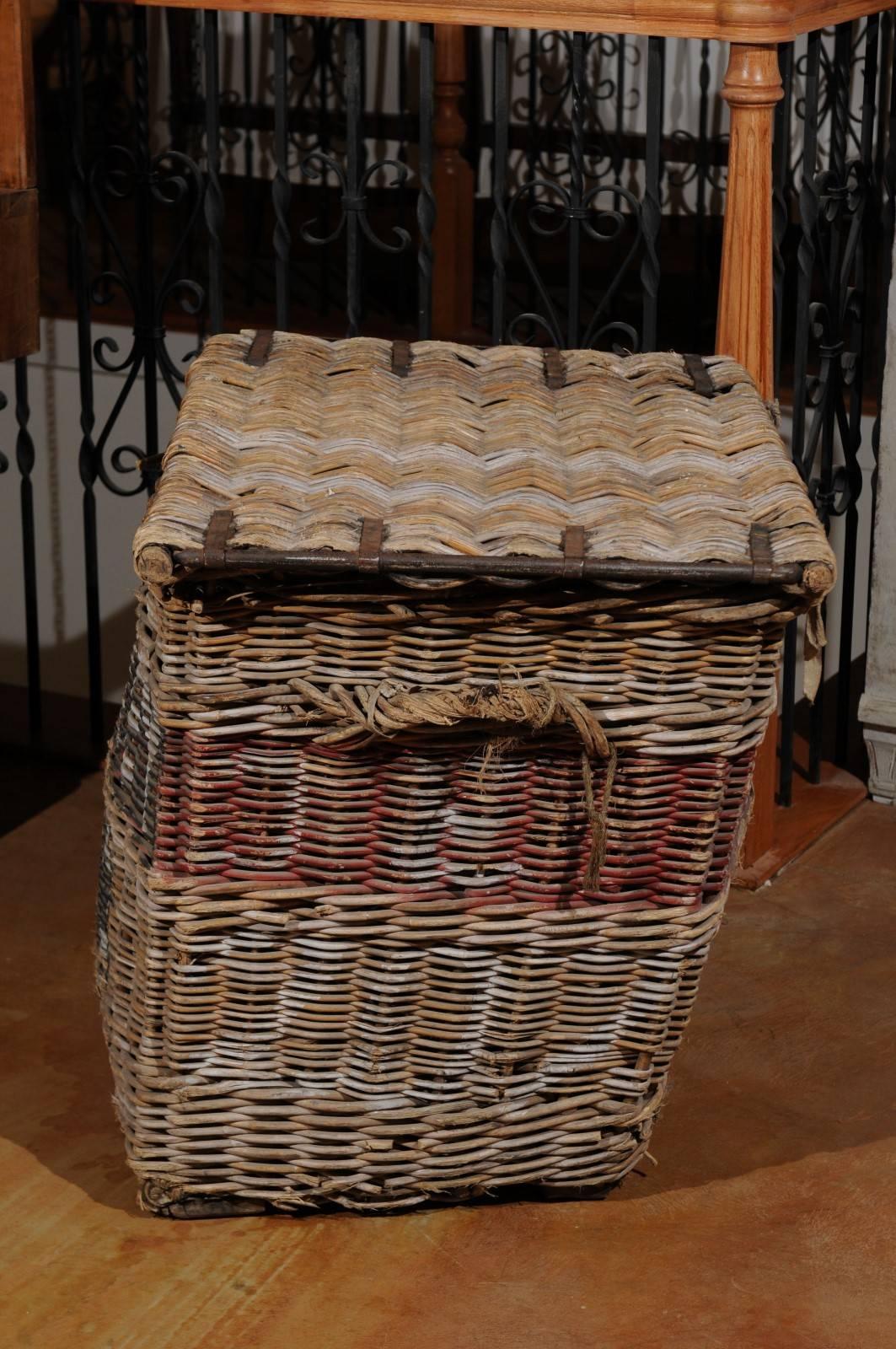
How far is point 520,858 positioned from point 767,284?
104 centimetres

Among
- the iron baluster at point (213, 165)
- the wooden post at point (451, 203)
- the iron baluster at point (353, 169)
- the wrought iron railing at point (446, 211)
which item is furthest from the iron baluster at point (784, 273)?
the wooden post at point (451, 203)

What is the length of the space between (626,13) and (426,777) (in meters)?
1.20

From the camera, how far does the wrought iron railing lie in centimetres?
255

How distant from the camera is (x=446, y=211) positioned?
461 centimetres

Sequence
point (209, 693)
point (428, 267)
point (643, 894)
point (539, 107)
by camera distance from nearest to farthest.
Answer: point (209, 693) < point (643, 894) < point (428, 267) < point (539, 107)

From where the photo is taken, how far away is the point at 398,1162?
1.78 metres

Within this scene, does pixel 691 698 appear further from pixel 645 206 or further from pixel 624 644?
pixel 645 206

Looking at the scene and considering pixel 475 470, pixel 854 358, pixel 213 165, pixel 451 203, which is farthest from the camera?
pixel 451 203

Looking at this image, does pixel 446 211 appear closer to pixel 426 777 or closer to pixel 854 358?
pixel 854 358

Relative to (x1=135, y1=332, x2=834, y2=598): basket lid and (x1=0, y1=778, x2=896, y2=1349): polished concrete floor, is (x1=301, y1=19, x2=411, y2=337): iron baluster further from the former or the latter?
(x1=0, y1=778, x2=896, y2=1349): polished concrete floor

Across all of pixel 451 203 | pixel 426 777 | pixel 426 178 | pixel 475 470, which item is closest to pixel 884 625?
pixel 426 178

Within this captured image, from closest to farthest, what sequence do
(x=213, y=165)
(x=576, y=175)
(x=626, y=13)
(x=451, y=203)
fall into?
(x=626, y=13) < (x=576, y=175) < (x=213, y=165) < (x=451, y=203)

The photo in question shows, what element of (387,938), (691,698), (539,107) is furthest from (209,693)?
(539,107)

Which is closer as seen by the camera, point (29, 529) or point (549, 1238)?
point (549, 1238)
